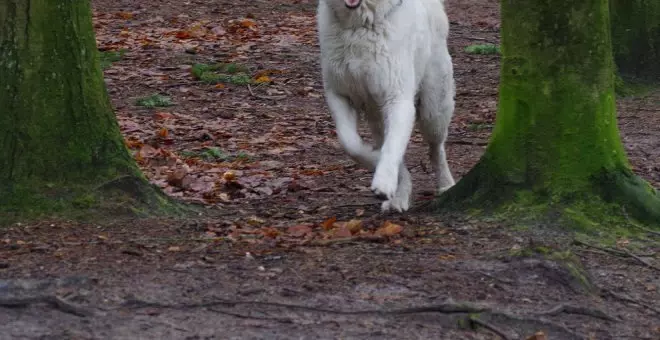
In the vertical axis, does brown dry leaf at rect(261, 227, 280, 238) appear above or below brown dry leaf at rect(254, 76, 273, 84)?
below

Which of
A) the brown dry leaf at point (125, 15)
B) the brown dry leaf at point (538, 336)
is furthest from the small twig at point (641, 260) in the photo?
the brown dry leaf at point (125, 15)

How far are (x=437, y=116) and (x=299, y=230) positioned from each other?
2.08 meters

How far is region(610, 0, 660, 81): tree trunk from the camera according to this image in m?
11.7

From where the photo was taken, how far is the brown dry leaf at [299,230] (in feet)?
20.0

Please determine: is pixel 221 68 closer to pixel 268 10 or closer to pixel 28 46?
pixel 268 10

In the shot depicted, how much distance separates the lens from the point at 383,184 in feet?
20.7

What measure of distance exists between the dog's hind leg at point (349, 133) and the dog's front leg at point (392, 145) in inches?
5.5

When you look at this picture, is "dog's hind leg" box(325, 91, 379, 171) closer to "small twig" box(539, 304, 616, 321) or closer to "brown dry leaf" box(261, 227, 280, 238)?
"brown dry leaf" box(261, 227, 280, 238)

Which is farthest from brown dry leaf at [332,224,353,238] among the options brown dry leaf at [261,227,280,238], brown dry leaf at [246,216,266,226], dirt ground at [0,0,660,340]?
brown dry leaf at [246,216,266,226]

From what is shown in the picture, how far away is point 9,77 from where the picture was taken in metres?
6.08

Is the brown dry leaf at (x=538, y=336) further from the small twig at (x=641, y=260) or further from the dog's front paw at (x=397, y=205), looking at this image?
the dog's front paw at (x=397, y=205)

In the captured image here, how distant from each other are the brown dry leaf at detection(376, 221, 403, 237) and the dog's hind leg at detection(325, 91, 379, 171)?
2.58ft

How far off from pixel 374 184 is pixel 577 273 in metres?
1.42

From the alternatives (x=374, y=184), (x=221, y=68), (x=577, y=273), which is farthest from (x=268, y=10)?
(x=577, y=273)
